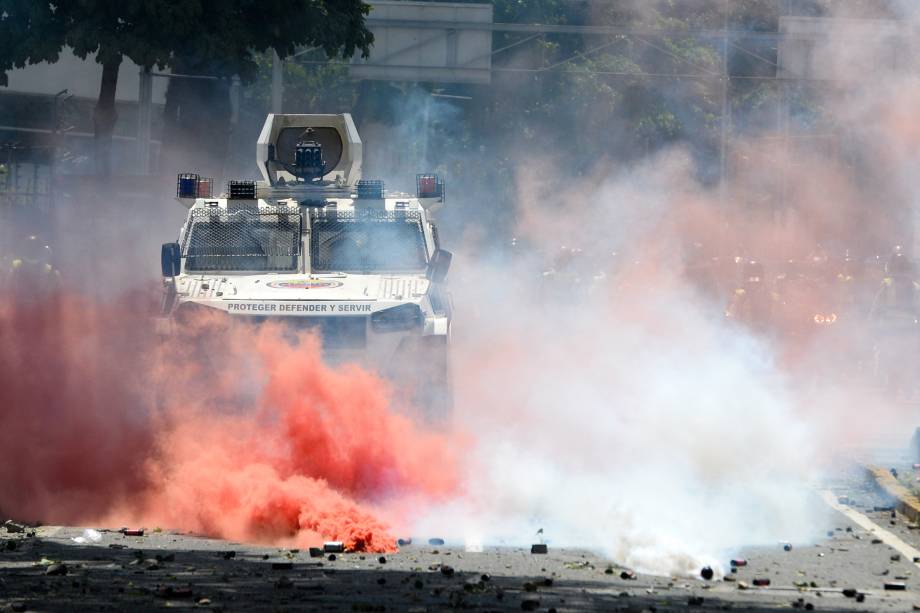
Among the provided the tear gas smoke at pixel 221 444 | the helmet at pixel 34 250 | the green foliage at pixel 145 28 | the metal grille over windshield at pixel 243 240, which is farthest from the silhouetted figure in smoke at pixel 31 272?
the tear gas smoke at pixel 221 444

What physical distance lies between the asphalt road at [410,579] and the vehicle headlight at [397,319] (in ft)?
7.59

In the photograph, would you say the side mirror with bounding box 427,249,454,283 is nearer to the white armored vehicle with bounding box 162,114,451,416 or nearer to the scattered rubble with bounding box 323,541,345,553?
the white armored vehicle with bounding box 162,114,451,416

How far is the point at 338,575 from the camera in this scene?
8.82m

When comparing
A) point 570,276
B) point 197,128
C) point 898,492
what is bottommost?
point 898,492

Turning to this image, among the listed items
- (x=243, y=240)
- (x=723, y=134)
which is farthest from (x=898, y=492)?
(x=723, y=134)

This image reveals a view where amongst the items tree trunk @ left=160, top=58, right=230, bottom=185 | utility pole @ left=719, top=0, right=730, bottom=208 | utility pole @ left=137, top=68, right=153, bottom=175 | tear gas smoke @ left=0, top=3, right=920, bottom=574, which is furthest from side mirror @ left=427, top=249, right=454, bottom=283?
utility pole @ left=137, top=68, right=153, bottom=175

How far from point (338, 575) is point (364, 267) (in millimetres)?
4930

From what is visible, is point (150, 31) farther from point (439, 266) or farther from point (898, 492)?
point (898, 492)

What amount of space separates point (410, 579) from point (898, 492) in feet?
17.2

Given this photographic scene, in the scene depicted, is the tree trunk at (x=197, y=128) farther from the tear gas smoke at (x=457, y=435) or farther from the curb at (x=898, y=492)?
the curb at (x=898, y=492)

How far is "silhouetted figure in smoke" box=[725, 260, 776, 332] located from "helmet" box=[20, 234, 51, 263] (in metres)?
9.72

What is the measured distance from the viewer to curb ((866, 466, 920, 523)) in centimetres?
1172

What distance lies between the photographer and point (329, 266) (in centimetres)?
1341

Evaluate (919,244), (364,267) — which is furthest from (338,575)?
(919,244)
